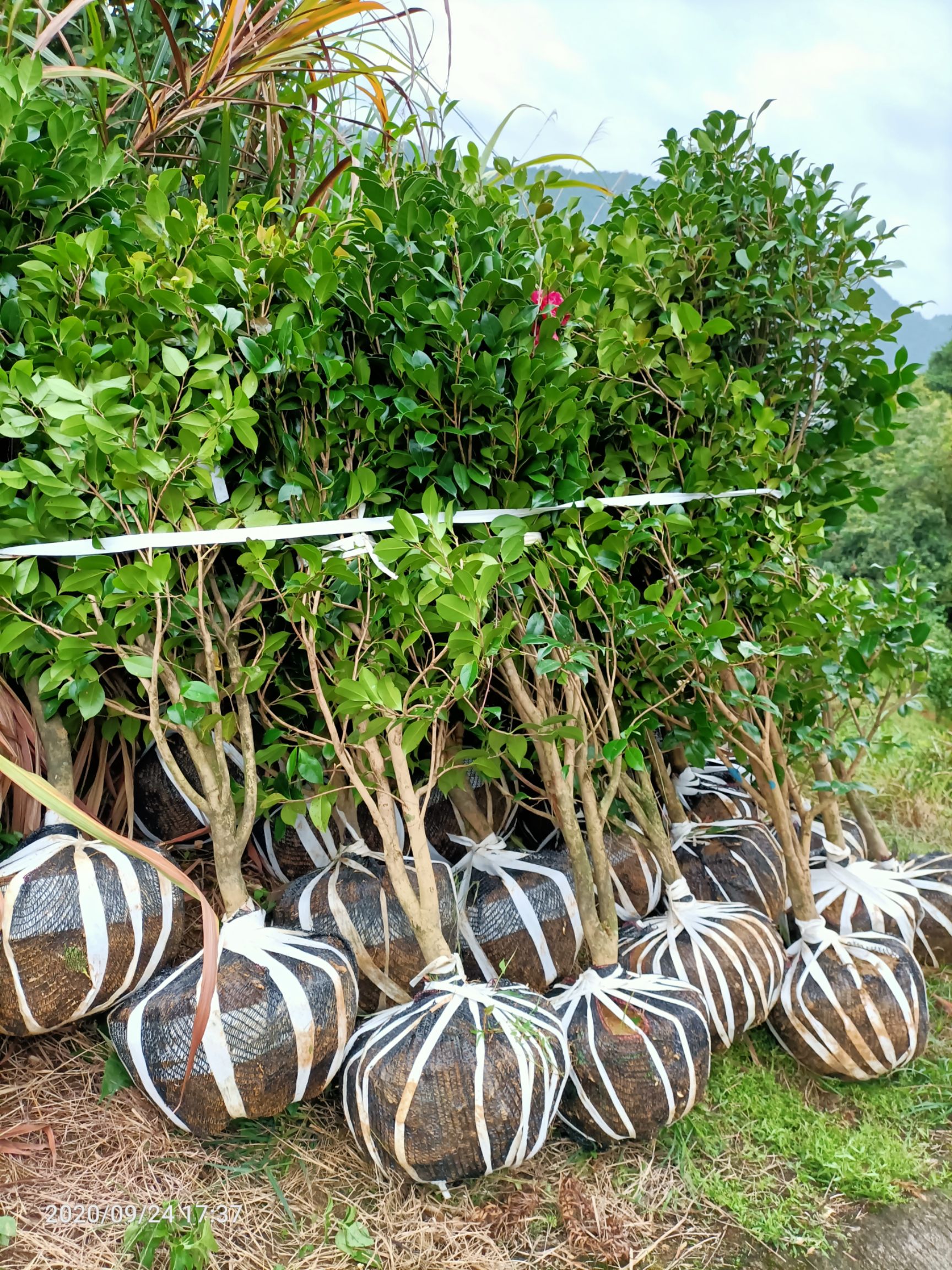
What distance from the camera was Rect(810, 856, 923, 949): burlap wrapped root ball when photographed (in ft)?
7.34

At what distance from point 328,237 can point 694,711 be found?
133 cm

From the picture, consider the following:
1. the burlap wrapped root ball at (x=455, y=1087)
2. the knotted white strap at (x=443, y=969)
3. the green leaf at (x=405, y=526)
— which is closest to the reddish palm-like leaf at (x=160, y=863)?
the burlap wrapped root ball at (x=455, y=1087)

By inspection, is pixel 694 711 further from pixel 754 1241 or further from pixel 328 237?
pixel 328 237

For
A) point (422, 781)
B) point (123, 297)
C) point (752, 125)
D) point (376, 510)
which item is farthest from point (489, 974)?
point (752, 125)

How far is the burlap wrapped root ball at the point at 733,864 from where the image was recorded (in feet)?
7.33

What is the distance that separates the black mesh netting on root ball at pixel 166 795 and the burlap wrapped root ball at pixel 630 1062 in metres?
0.95

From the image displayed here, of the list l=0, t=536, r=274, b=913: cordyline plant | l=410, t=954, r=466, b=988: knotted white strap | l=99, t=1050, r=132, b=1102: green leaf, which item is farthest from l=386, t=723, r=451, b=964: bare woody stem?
l=99, t=1050, r=132, b=1102: green leaf

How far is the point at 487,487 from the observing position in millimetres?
1780

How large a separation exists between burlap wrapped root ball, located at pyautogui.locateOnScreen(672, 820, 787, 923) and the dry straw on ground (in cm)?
71

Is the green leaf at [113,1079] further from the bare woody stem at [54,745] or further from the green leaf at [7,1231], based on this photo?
the bare woody stem at [54,745]

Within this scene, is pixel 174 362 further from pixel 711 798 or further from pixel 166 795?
pixel 711 798

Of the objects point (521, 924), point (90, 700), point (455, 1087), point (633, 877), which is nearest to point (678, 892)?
point (633, 877)

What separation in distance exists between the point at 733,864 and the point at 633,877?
30cm

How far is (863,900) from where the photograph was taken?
2.26 m
